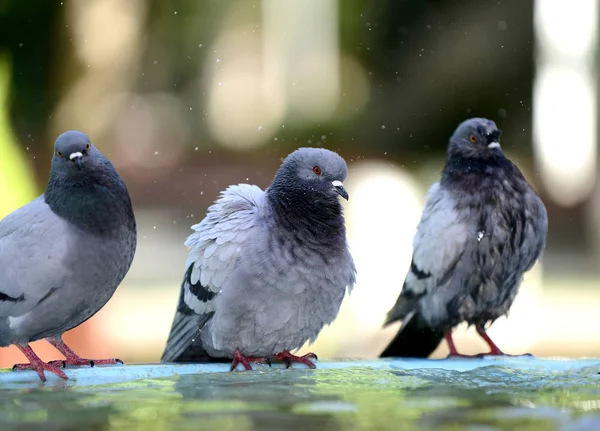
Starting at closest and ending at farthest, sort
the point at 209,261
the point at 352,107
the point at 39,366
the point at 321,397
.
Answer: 1. the point at 321,397
2. the point at 39,366
3. the point at 209,261
4. the point at 352,107

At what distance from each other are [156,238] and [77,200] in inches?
305

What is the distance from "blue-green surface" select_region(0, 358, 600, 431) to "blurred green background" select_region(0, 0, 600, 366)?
5.57m

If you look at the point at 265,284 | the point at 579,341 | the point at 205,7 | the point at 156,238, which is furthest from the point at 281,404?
the point at 205,7

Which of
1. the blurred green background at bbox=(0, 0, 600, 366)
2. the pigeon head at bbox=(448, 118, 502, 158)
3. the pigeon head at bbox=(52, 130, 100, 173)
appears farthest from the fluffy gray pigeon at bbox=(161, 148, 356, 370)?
the blurred green background at bbox=(0, 0, 600, 366)

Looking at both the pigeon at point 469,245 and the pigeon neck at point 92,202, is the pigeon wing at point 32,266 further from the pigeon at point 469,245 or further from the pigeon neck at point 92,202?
the pigeon at point 469,245

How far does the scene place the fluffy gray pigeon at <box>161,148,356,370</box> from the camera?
11.5 feet

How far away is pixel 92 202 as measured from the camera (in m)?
3.38

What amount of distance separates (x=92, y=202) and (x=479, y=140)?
1817 mm

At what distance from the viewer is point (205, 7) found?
11.4 meters

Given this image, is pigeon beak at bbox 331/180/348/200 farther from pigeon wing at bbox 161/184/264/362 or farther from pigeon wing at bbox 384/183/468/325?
pigeon wing at bbox 384/183/468/325

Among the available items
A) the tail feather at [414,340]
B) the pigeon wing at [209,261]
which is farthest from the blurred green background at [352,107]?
the pigeon wing at [209,261]

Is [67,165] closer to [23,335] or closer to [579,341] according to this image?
[23,335]

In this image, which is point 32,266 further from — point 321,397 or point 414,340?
point 414,340

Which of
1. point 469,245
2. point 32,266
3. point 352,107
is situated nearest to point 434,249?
point 469,245
